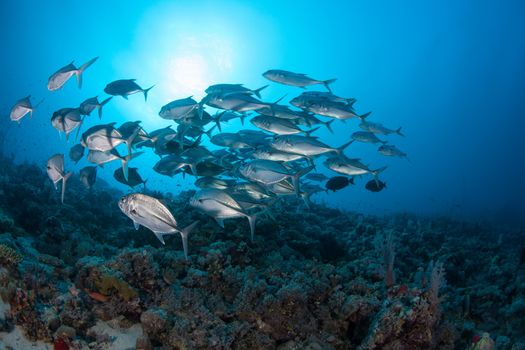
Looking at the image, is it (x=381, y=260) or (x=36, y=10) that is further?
(x=36, y=10)

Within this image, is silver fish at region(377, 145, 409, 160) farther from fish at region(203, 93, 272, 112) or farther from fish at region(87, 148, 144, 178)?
fish at region(87, 148, 144, 178)


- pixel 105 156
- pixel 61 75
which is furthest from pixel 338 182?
pixel 61 75

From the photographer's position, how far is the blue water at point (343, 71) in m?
52.2

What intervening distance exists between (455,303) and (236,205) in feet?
17.3

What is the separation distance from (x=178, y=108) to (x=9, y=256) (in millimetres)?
4203

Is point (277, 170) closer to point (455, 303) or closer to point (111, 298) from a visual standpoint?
point (111, 298)

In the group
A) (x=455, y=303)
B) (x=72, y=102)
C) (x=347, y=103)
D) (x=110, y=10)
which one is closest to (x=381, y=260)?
(x=455, y=303)

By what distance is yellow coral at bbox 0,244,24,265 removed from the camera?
4.71 metres

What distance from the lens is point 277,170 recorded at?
6145 millimetres

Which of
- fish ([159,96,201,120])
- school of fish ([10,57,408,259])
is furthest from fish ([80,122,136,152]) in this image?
fish ([159,96,201,120])

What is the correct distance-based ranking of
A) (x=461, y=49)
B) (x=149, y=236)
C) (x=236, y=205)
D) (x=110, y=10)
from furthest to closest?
(x=461, y=49) → (x=110, y=10) → (x=149, y=236) → (x=236, y=205)

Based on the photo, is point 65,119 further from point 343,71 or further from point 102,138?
point 343,71

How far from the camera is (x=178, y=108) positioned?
7.22 meters

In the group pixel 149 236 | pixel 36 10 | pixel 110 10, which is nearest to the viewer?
pixel 149 236
